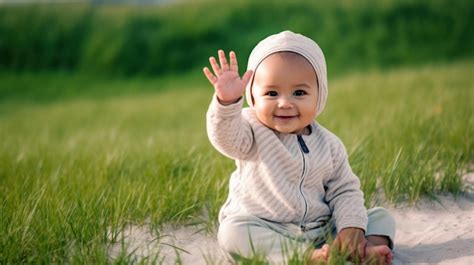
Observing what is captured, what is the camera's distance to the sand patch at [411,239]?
103 inches

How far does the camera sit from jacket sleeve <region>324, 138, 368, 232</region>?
2664 mm

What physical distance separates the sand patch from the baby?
16 cm

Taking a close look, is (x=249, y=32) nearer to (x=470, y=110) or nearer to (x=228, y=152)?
(x=470, y=110)

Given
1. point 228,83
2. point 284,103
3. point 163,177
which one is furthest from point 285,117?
point 163,177

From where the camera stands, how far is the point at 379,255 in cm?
245

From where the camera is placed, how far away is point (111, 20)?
15953mm

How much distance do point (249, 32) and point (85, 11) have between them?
4.69 meters

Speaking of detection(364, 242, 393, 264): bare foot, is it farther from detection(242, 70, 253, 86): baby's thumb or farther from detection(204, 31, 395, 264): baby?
detection(242, 70, 253, 86): baby's thumb

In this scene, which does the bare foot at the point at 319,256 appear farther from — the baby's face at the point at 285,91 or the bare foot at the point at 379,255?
the baby's face at the point at 285,91

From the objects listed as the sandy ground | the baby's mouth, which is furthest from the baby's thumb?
the sandy ground

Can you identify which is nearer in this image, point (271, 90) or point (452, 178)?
point (271, 90)

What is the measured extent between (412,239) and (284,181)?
Answer: 2.45 feet

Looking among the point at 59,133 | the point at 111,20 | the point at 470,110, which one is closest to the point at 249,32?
the point at 111,20

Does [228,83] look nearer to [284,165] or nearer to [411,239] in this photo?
[284,165]
